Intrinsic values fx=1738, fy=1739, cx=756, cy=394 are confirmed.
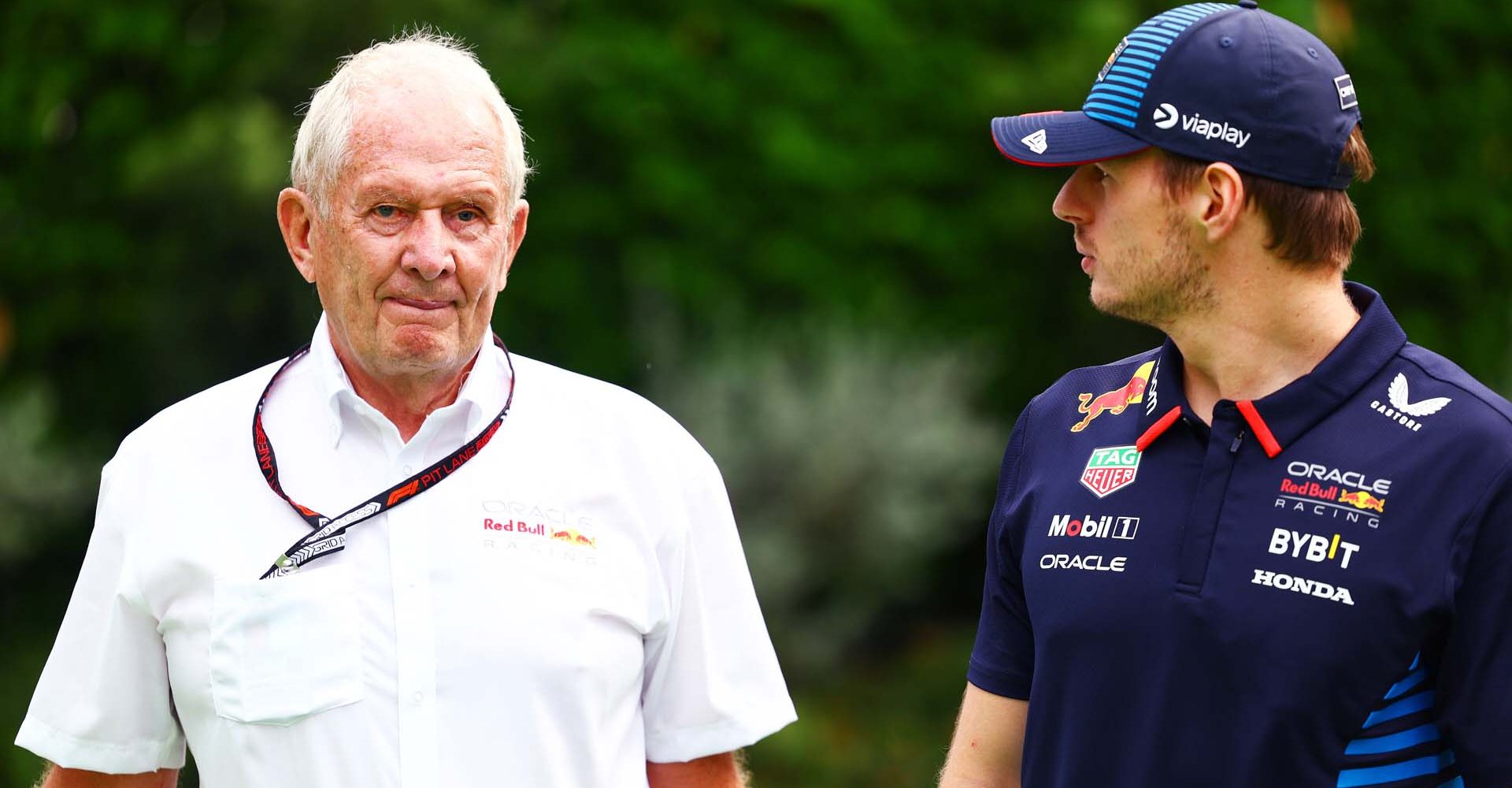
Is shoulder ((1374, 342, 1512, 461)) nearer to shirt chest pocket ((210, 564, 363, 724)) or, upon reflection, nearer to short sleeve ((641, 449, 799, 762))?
short sleeve ((641, 449, 799, 762))

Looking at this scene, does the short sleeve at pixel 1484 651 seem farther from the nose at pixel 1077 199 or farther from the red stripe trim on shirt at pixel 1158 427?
the nose at pixel 1077 199

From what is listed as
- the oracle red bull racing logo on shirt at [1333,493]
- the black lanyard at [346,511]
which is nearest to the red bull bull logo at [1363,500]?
the oracle red bull racing logo on shirt at [1333,493]

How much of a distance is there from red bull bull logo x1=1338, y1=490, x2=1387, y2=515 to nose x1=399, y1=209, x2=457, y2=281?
1509 mm

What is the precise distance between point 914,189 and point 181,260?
14.1 ft

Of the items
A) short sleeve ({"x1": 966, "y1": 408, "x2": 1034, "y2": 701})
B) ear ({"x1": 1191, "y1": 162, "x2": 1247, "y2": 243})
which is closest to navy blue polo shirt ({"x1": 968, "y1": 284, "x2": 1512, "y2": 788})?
short sleeve ({"x1": 966, "y1": 408, "x2": 1034, "y2": 701})

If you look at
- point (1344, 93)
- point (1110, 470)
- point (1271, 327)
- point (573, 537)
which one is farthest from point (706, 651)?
point (1344, 93)

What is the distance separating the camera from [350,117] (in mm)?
3053

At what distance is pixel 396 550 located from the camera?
293 centimetres

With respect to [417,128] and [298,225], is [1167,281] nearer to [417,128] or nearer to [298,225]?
[417,128]

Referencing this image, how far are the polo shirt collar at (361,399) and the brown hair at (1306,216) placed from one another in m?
1.28

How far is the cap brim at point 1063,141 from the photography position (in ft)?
8.89

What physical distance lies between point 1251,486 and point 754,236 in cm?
781

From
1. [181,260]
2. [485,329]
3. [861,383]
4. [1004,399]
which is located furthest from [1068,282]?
[485,329]

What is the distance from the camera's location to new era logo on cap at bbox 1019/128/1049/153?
2801 millimetres
